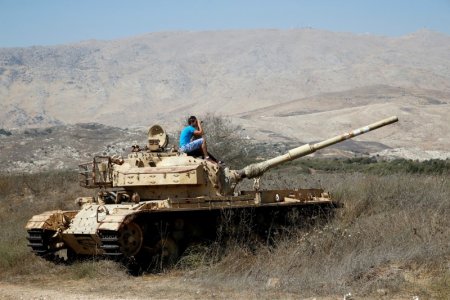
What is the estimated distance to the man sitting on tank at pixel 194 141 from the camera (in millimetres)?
14203

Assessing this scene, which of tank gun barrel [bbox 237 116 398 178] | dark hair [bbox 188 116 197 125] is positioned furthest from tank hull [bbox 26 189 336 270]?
dark hair [bbox 188 116 197 125]

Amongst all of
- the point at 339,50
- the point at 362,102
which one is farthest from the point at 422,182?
the point at 339,50

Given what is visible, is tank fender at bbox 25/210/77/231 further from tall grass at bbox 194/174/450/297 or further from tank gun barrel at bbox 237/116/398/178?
tank gun barrel at bbox 237/116/398/178

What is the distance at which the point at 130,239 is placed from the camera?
12266 millimetres

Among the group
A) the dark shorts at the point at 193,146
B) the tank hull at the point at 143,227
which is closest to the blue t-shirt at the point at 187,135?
the dark shorts at the point at 193,146

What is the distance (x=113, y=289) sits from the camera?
11.0 meters

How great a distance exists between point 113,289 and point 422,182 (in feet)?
30.7

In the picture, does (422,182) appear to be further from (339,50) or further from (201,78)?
(339,50)

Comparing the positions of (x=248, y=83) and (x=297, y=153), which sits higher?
(x=248, y=83)

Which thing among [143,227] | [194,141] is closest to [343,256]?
[143,227]

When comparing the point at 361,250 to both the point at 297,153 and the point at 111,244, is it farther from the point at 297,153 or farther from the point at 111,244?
the point at 111,244

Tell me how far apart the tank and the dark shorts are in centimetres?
13

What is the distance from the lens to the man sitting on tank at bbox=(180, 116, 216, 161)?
1420cm

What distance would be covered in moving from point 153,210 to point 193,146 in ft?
7.37
